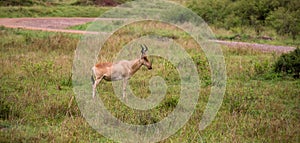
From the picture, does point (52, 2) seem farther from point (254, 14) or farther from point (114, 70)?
point (114, 70)

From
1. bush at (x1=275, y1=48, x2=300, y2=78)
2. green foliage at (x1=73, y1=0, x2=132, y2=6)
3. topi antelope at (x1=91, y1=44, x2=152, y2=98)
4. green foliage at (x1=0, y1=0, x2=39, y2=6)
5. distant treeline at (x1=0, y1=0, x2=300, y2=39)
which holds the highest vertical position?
topi antelope at (x1=91, y1=44, x2=152, y2=98)

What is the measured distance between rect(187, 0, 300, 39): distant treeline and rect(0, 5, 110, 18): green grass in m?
8.34

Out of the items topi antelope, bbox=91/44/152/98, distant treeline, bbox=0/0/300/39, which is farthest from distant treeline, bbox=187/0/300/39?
topi antelope, bbox=91/44/152/98

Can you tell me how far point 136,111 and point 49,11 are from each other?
25.6m

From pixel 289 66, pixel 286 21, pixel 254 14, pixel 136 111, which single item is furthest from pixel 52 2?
pixel 136 111

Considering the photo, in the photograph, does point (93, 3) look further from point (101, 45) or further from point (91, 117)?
point (91, 117)

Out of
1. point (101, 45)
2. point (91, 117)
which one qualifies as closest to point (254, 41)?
point (101, 45)

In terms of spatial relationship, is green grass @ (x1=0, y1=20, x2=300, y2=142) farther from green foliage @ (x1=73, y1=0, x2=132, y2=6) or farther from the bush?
green foliage @ (x1=73, y1=0, x2=132, y2=6)

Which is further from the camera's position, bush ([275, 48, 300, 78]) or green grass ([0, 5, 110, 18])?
green grass ([0, 5, 110, 18])

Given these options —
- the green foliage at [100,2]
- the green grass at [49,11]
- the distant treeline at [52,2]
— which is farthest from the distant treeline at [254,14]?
the distant treeline at [52,2]

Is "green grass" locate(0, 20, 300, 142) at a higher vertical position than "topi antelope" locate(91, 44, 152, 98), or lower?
lower

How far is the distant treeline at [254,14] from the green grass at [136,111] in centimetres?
947

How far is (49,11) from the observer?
32844 millimetres

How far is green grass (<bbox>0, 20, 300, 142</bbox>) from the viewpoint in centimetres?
740
